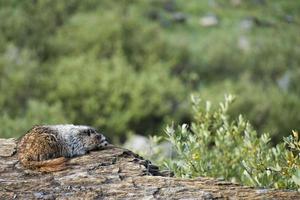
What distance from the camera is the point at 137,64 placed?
45.8m

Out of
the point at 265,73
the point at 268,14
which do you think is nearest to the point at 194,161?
the point at 265,73

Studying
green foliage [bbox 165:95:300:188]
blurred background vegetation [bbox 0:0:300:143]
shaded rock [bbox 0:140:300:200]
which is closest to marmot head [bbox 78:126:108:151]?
shaded rock [bbox 0:140:300:200]

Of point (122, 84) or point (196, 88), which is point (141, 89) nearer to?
point (122, 84)

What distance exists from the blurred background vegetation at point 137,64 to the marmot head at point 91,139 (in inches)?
642

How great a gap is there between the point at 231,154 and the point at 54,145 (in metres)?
3.16

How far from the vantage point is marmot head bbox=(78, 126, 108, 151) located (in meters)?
7.07

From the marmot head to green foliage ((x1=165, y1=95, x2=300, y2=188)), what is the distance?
75 centimetres

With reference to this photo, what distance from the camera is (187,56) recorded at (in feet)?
164

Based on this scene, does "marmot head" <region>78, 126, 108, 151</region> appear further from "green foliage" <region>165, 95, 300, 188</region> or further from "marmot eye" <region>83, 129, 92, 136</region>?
"green foliage" <region>165, 95, 300, 188</region>

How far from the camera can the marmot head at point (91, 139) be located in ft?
23.2

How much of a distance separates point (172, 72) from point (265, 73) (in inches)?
308

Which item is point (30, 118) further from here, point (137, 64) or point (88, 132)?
point (88, 132)

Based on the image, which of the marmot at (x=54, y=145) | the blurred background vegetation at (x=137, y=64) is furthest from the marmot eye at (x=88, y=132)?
the blurred background vegetation at (x=137, y=64)

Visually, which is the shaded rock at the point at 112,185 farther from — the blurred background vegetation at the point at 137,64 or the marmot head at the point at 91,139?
the blurred background vegetation at the point at 137,64
